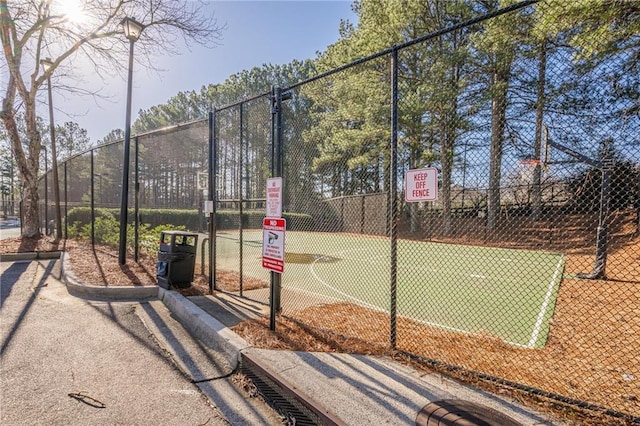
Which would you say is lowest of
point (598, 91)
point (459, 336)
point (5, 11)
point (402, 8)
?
point (459, 336)

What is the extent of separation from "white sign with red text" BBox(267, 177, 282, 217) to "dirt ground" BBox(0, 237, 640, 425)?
1343 mm

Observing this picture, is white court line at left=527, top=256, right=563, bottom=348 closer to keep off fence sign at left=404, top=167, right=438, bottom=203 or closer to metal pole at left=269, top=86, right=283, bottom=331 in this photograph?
keep off fence sign at left=404, top=167, right=438, bottom=203

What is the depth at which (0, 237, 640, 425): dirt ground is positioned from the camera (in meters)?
2.64

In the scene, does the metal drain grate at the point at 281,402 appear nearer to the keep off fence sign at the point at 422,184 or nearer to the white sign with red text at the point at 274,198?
the white sign with red text at the point at 274,198

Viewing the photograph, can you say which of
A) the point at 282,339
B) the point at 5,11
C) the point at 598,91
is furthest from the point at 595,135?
the point at 5,11

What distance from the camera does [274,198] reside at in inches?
149

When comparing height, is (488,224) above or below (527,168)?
below

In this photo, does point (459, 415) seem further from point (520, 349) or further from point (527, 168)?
point (527, 168)

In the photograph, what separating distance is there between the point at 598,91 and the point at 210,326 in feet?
16.4

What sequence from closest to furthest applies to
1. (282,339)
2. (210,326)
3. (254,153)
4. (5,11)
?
(282,339)
(210,326)
(254,153)
(5,11)

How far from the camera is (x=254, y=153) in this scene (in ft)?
22.5

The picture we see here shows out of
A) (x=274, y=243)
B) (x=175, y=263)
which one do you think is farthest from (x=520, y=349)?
(x=175, y=263)

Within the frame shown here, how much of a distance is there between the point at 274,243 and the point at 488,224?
4.13 metres

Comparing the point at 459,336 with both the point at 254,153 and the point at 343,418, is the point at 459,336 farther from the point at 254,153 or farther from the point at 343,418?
the point at 254,153
